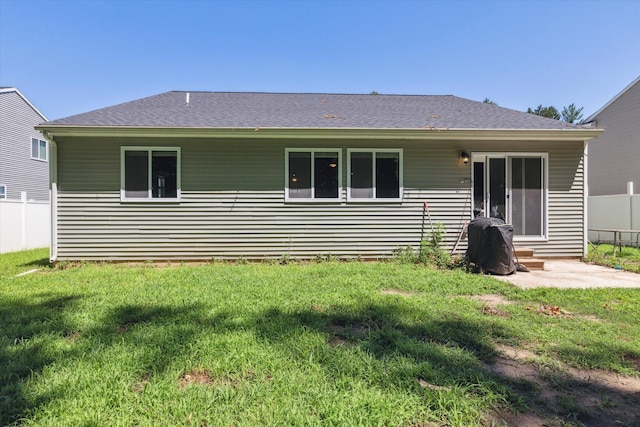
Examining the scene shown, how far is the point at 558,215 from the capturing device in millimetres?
7359

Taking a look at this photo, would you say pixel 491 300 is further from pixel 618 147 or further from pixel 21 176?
pixel 21 176

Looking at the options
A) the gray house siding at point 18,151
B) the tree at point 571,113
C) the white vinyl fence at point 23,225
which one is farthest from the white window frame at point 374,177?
the tree at point 571,113

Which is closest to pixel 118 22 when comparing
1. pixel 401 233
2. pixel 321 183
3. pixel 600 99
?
pixel 321 183

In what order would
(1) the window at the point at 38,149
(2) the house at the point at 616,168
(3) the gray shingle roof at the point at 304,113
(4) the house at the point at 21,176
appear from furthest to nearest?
(1) the window at the point at 38,149
(2) the house at the point at 616,168
(4) the house at the point at 21,176
(3) the gray shingle roof at the point at 304,113

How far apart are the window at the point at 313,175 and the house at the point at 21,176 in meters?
9.26

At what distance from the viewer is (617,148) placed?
1375cm

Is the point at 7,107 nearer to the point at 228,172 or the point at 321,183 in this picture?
the point at 228,172

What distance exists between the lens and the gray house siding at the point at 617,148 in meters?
13.1

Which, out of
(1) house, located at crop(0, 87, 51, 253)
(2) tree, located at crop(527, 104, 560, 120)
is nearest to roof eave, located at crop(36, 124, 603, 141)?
(1) house, located at crop(0, 87, 51, 253)

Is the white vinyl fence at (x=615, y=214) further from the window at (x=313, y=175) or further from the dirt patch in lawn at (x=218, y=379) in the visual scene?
the dirt patch in lawn at (x=218, y=379)

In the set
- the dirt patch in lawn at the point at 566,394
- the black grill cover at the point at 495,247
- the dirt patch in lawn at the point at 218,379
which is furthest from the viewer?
the black grill cover at the point at 495,247

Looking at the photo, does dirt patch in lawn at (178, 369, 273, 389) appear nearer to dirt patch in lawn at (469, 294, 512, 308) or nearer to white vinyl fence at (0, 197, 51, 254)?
dirt patch in lawn at (469, 294, 512, 308)

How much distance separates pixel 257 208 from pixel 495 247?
4809 millimetres

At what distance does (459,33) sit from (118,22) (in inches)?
481
